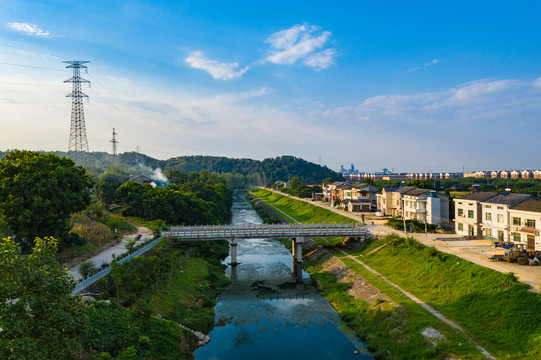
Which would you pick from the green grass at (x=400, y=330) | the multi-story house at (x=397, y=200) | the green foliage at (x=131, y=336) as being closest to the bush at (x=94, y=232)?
the green foliage at (x=131, y=336)

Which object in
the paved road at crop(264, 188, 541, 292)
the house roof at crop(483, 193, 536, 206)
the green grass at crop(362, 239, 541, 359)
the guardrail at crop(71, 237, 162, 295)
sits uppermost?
the house roof at crop(483, 193, 536, 206)

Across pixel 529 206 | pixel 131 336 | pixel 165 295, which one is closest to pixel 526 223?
pixel 529 206

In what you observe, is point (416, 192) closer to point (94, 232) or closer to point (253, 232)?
point (253, 232)

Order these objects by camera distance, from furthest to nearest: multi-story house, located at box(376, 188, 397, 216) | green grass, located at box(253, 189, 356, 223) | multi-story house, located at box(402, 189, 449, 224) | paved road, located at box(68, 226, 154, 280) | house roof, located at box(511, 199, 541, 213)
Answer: green grass, located at box(253, 189, 356, 223) < multi-story house, located at box(376, 188, 397, 216) < multi-story house, located at box(402, 189, 449, 224) < house roof, located at box(511, 199, 541, 213) < paved road, located at box(68, 226, 154, 280)

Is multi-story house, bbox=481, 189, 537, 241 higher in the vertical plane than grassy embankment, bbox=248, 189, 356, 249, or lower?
higher

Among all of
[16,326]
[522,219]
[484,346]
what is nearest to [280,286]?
[484,346]

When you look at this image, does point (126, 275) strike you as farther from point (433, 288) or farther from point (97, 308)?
point (433, 288)

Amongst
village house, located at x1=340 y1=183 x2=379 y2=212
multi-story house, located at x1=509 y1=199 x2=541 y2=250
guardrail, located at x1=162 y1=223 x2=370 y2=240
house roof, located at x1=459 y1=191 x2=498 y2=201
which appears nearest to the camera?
multi-story house, located at x1=509 y1=199 x2=541 y2=250

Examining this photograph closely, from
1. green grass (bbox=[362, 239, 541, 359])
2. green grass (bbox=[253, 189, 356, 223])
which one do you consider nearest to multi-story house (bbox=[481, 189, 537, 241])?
green grass (bbox=[362, 239, 541, 359])

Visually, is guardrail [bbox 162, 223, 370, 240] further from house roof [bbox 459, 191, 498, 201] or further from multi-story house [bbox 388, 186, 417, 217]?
multi-story house [bbox 388, 186, 417, 217]
